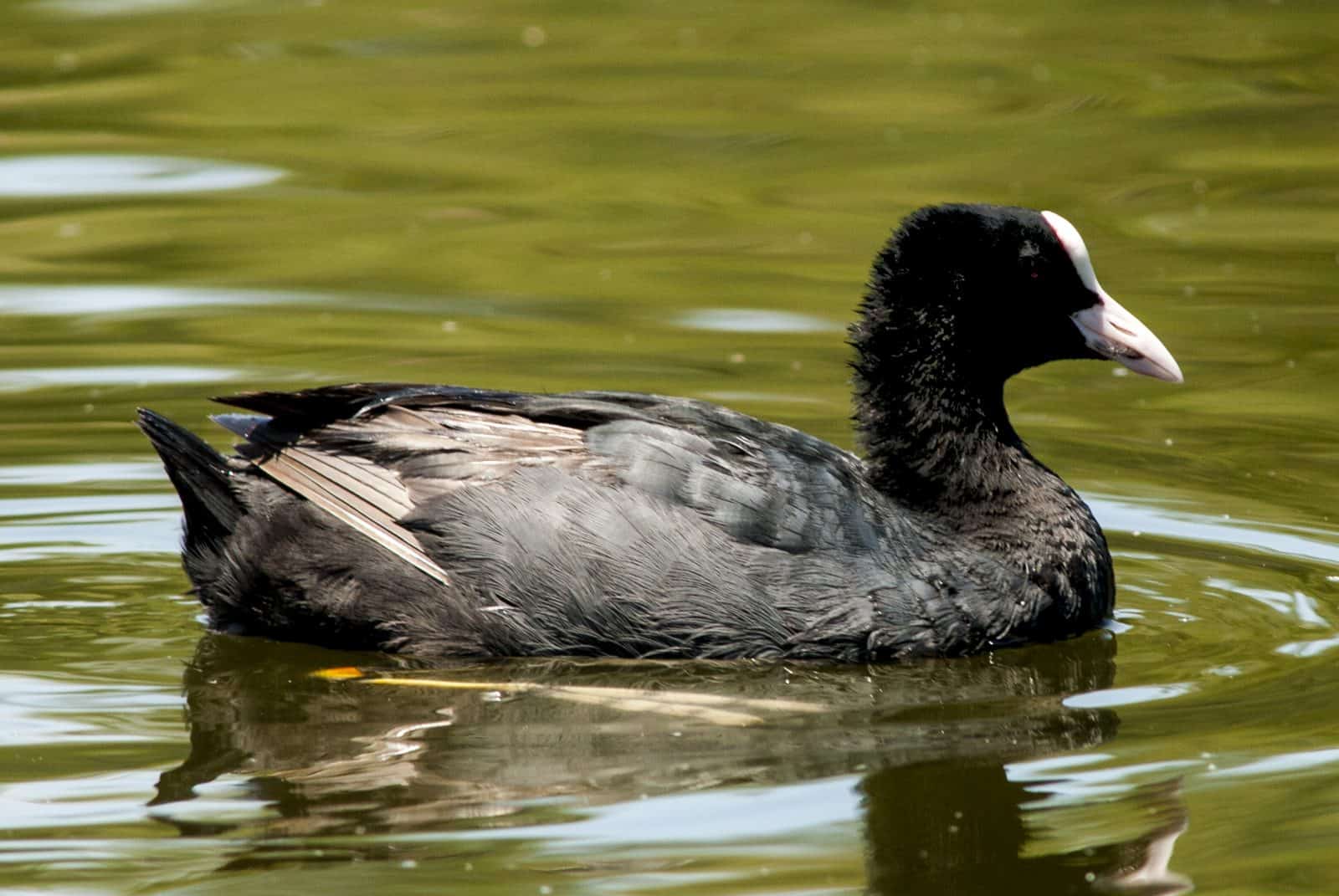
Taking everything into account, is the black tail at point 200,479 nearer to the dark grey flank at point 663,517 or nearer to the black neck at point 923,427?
the dark grey flank at point 663,517

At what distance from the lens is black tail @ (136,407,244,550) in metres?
6.22

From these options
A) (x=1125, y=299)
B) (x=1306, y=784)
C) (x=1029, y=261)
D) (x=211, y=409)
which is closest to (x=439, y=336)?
(x=211, y=409)

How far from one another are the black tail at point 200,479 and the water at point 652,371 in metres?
0.34

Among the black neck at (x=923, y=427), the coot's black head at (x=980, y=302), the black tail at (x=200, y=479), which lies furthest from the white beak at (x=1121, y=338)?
the black tail at (x=200, y=479)

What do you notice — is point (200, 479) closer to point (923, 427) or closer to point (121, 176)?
point (923, 427)

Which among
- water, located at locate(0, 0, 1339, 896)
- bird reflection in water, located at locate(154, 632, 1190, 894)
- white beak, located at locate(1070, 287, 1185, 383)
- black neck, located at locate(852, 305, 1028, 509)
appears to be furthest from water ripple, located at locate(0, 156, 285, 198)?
white beak, located at locate(1070, 287, 1185, 383)

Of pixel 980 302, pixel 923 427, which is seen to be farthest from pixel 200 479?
pixel 980 302

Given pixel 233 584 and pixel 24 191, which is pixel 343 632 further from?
pixel 24 191

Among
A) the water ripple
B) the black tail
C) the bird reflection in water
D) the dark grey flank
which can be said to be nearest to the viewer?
the bird reflection in water

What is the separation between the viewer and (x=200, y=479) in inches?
245

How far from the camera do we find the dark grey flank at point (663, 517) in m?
5.97

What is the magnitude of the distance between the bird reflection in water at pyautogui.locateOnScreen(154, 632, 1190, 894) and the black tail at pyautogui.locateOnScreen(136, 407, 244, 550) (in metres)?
0.34

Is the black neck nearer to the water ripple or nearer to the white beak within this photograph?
the white beak

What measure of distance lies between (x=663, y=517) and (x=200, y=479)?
4.29ft
